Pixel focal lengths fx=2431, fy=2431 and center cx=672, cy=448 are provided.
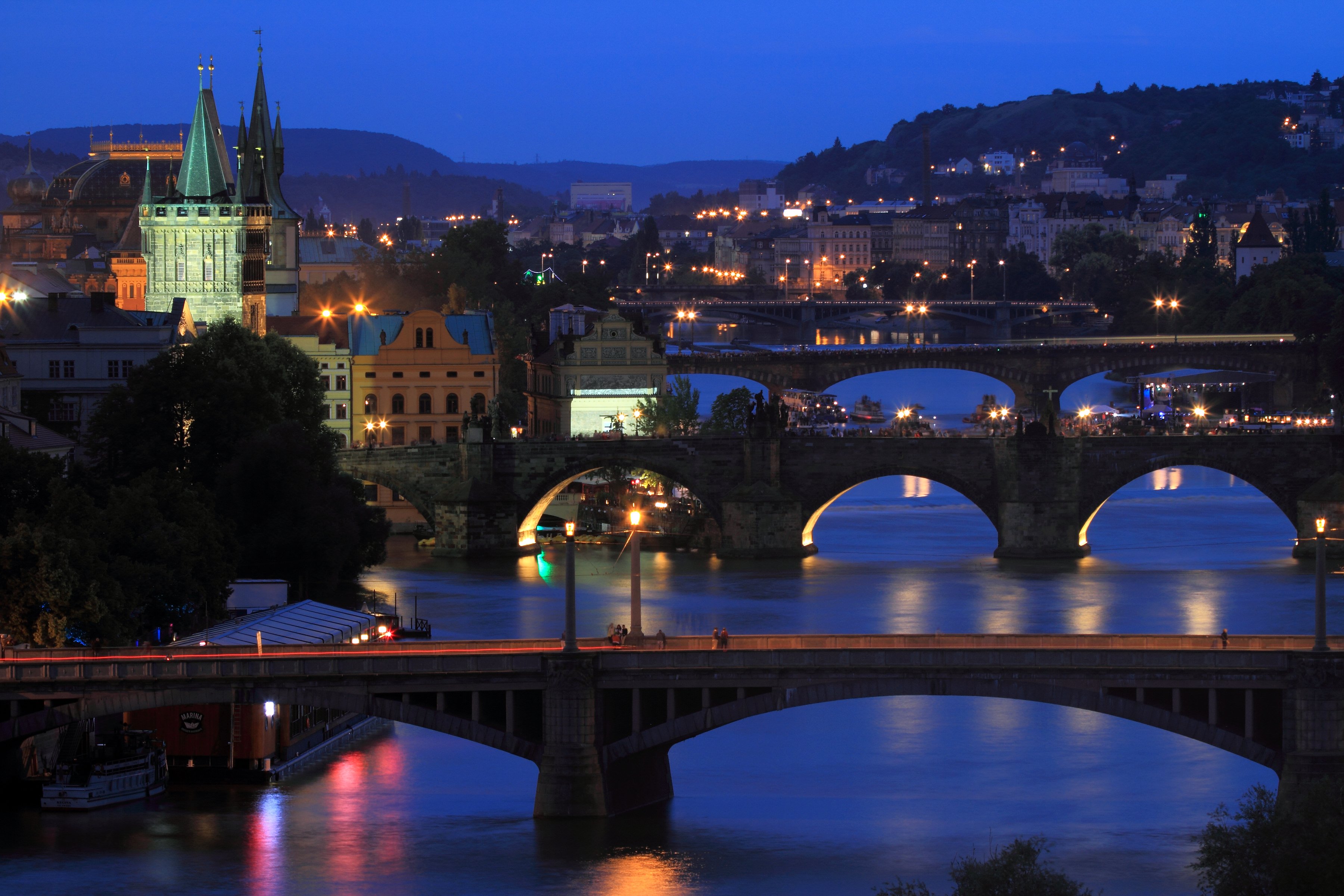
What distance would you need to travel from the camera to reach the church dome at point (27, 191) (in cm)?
15050

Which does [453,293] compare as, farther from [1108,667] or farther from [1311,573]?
[1108,667]

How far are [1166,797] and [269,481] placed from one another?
29.0 meters

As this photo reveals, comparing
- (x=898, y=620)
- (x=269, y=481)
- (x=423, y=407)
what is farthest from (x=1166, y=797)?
(x=423, y=407)

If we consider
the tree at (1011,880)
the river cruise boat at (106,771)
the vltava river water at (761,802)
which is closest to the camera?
the tree at (1011,880)

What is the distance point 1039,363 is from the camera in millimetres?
116188

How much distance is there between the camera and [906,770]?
153 feet

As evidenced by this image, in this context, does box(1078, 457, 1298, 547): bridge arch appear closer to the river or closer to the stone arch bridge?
the stone arch bridge

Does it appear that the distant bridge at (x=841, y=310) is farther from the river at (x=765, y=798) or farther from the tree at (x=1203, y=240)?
the river at (x=765, y=798)

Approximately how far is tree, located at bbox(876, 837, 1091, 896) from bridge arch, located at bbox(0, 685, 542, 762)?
873 cm

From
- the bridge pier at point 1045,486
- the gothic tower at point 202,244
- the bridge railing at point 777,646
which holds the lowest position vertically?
the bridge railing at point 777,646

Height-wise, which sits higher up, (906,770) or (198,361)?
(198,361)

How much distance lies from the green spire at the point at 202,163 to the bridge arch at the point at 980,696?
57026mm

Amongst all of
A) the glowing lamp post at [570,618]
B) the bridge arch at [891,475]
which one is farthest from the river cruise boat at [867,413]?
the glowing lamp post at [570,618]

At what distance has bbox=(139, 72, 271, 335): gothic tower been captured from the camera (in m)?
91.1
